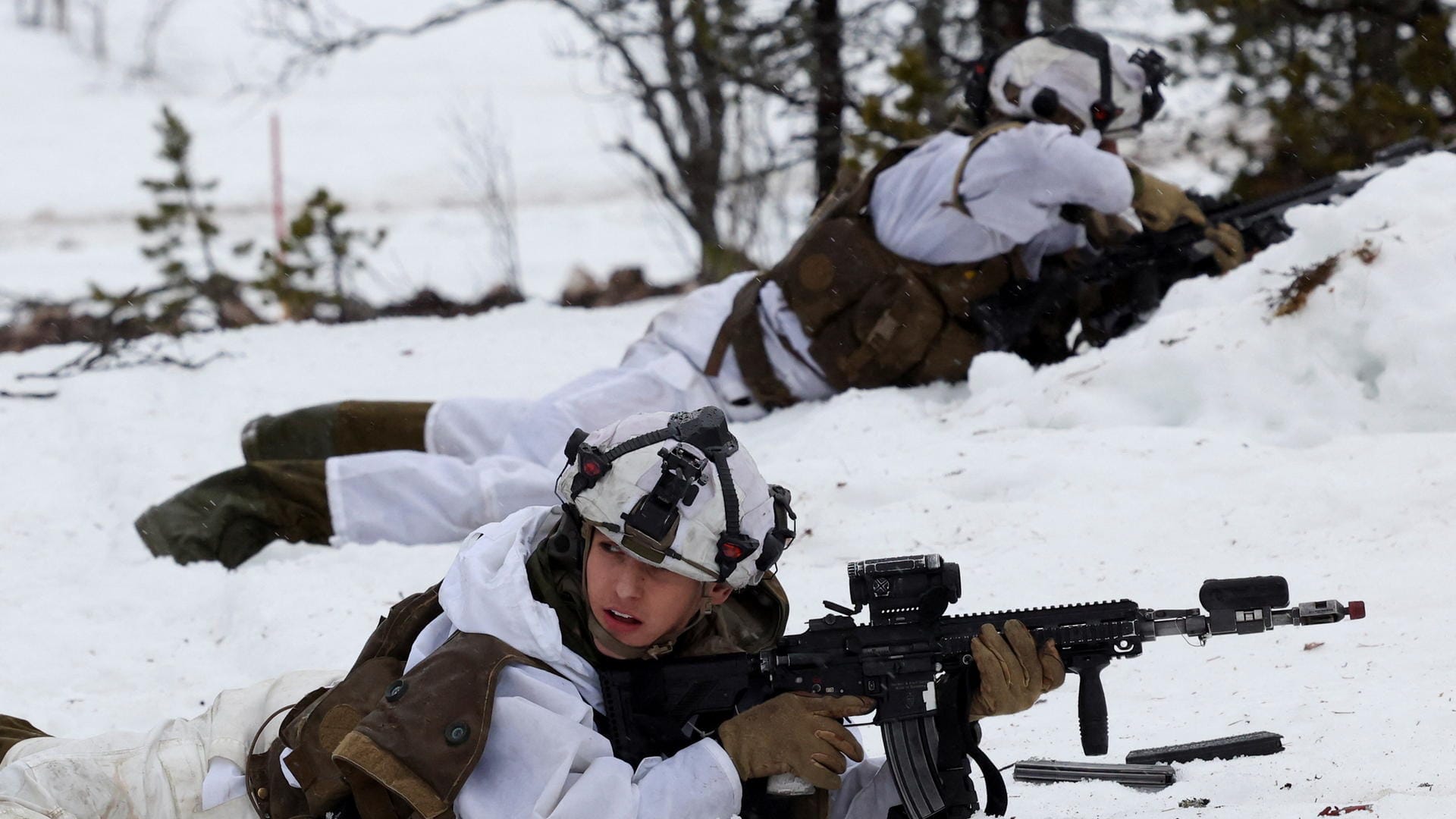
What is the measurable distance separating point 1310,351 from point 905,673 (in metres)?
2.81

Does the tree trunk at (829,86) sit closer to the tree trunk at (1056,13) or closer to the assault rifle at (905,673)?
the tree trunk at (1056,13)

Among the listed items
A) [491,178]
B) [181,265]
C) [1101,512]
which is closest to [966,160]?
[1101,512]

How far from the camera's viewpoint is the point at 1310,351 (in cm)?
471

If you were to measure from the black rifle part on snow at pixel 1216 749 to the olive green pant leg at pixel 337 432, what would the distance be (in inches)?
115

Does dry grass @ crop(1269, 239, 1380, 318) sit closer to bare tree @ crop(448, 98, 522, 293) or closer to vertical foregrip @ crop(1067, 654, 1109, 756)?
vertical foregrip @ crop(1067, 654, 1109, 756)

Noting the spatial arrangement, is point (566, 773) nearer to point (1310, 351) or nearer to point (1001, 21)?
point (1310, 351)

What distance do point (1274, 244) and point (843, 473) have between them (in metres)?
1.96

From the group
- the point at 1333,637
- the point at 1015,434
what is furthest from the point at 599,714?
the point at 1015,434

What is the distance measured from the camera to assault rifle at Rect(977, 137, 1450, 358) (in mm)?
5461

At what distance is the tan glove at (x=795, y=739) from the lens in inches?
94.0

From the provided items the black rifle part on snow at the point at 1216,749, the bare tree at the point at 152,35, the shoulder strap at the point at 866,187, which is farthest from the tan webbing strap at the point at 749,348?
the bare tree at the point at 152,35

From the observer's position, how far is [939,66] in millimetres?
10219

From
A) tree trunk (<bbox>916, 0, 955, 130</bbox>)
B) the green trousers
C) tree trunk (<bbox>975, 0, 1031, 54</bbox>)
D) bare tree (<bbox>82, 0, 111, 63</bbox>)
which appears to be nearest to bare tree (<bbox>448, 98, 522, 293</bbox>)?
tree trunk (<bbox>916, 0, 955, 130</bbox>)

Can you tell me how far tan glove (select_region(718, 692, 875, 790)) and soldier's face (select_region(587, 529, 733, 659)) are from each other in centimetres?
21
